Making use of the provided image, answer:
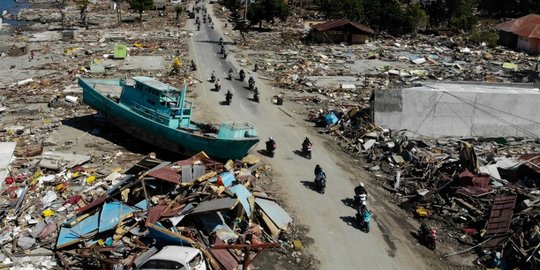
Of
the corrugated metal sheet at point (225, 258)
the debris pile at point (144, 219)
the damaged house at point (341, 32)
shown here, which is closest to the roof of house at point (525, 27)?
the damaged house at point (341, 32)

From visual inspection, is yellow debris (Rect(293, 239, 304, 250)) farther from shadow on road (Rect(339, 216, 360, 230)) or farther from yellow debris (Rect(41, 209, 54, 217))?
yellow debris (Rect(41, 209, 54, 217))

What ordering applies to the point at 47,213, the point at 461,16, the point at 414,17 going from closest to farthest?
the point at 47,213 < the point at 414,17 < the point at 461,16

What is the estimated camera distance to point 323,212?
666 inches

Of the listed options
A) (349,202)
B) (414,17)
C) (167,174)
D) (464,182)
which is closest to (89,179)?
(167,174)

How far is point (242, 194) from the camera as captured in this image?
15.6 m

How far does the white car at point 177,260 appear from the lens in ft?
39.4

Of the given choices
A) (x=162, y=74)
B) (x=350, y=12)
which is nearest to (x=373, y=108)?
(x=162, y=74)

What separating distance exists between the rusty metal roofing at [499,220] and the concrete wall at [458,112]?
902 centimetres

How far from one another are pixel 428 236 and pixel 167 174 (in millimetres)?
8724

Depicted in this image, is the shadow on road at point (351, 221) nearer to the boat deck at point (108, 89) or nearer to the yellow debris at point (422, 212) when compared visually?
the yellow debris at point (422, 212)

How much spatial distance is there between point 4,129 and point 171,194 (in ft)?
43.1

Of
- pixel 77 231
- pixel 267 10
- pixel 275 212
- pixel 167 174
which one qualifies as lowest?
pixel 77 231

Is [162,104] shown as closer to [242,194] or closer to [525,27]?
[242,194]

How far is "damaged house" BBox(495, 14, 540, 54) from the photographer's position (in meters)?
46.9
